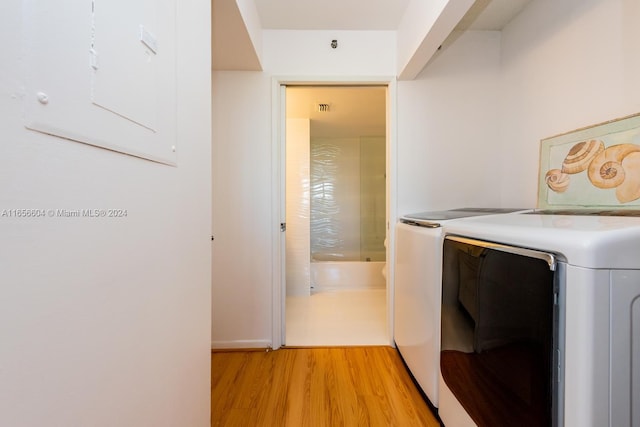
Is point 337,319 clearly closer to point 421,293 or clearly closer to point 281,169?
point 421,293

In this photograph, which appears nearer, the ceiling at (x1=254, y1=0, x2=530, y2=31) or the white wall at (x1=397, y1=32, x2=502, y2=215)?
the ceiling at (x1=254, y1=0, x2=530, y2=31)

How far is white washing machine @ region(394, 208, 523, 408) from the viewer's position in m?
1.33

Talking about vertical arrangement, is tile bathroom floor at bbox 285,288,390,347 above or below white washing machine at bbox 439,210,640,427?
below

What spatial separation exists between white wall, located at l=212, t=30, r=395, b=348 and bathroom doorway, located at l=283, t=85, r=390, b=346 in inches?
7.6

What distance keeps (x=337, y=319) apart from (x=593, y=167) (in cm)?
207

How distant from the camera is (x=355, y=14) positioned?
6.11ft

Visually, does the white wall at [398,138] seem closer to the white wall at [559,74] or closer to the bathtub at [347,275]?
the white wall at [559,74]

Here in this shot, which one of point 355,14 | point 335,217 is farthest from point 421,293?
point 335,217

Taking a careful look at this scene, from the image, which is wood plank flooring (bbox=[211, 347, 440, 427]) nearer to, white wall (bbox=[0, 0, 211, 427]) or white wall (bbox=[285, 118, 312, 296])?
white wall (bbox=[0, 0, 211, 427])

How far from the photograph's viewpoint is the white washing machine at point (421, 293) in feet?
4.36

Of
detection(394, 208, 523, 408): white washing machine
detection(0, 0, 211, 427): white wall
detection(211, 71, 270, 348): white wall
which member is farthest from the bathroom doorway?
detection(0, 0, 211, 427): white wall

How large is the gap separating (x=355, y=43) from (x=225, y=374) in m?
2.42

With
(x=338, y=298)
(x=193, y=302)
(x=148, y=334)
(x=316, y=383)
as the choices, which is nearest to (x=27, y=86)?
(x=148, y=334)

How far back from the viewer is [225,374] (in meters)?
1.75
